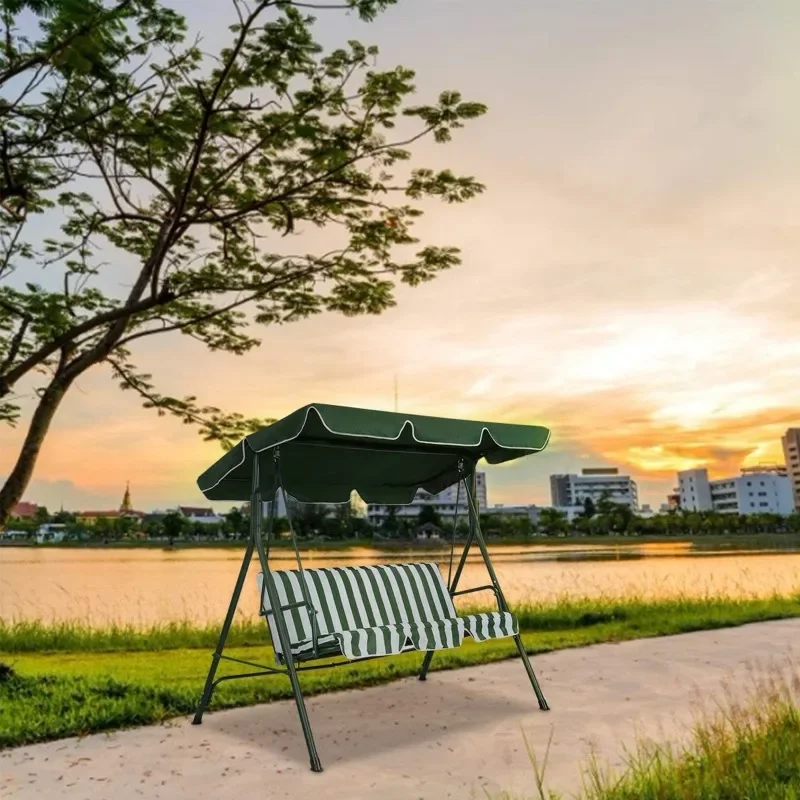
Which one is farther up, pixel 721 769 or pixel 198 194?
pixel 198 194

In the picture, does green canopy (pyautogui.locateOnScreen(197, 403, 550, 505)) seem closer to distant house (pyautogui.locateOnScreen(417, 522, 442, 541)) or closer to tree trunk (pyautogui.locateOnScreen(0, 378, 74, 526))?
tree trunk (pyautogui.locateOnScreen(0, 378, 74, 526))

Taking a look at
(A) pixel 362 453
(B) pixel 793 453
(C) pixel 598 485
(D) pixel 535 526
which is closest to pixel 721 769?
(A) pixel 362 453

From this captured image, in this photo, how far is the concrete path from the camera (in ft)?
11.3

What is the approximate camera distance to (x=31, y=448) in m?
6.39

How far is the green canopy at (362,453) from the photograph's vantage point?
4371mm

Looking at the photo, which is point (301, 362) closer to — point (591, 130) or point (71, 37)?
point (591, 130)

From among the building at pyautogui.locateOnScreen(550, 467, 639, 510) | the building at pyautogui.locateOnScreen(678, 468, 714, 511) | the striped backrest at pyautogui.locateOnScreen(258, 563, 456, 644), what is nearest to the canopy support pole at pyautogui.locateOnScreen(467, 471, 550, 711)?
the striped backrest at pyautogui.locateOnScreen(258, 563, 456, 644)

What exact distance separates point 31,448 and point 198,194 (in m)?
3.04

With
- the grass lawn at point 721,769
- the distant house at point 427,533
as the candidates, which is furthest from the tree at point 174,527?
the grass lawn at point 721,769

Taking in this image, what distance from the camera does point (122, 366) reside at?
8375mm

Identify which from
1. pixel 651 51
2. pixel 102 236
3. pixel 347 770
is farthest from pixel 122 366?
pixel 651 51

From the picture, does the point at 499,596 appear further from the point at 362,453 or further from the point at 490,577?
the point at 362,453

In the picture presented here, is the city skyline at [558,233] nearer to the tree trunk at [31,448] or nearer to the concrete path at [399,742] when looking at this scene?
the tree trunk at [31,448]

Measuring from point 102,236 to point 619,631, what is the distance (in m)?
7.63
